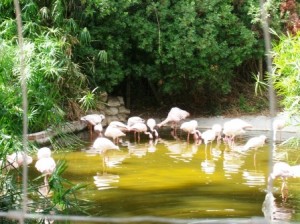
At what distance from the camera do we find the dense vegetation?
688cm

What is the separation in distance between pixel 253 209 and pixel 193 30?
427 cm

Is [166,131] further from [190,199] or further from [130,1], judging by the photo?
[190,199]

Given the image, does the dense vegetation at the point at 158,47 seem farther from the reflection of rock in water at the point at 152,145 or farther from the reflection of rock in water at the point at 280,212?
the reflection of rock in water at the point at 280,212

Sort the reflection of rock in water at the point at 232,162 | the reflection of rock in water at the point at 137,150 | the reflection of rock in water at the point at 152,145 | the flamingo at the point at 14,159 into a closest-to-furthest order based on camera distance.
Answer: the flamingo at the point at 14,159, the reflection of rock in water at the point at 232,162, the reflection of rock in water at the point at 137,150, the reflection of rock in water at the point at 152,145

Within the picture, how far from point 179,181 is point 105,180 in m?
0.58

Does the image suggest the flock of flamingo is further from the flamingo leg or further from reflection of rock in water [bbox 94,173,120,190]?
the flamingo leg

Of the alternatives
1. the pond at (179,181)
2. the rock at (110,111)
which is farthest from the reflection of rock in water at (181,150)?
the rock at (110,111)

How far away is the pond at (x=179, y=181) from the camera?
3834 millimetres

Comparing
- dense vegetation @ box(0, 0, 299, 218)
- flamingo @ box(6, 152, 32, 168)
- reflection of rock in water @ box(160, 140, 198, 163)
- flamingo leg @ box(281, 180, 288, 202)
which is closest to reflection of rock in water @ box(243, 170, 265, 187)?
flamingo leg @ box(281, 180, 288, 202)

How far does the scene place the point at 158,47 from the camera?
312 inches

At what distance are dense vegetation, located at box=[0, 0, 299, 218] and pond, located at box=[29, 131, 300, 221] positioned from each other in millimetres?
944

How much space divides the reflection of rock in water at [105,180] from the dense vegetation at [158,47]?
4.32ft

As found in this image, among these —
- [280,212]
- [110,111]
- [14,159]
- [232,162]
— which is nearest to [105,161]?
[232,162]

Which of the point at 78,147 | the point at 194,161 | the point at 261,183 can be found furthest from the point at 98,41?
the point at 261,183
